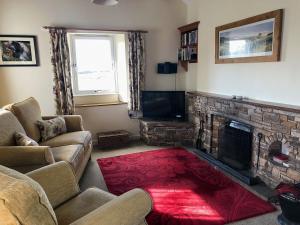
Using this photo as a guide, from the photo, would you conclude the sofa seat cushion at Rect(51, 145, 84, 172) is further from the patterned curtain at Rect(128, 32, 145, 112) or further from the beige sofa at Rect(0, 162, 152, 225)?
the patterned curtain at Rect(128, 32, 145, 112)

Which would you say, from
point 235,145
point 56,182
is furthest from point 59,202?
point 235,145

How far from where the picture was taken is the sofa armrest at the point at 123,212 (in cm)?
127

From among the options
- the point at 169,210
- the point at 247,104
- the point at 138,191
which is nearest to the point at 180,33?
the point at 247,104

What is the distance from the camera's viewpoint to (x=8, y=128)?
2.57 m

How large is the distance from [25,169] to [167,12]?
145 inches

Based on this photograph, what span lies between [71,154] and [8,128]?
72 cm

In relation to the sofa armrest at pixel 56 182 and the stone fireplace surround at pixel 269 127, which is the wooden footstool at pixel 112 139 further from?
the sofa armrest at pixel 56 182

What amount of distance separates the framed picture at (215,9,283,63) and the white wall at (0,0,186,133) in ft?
4.16

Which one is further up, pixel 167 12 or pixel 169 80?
pixel 167 12

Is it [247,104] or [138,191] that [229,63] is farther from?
[138,191]

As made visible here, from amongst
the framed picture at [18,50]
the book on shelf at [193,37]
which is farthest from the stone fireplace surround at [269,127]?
the framed picture at [18,50]

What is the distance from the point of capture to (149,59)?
4.65m

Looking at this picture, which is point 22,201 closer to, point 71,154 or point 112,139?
point 71,154

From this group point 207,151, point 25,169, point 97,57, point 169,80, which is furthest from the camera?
point 169,80
